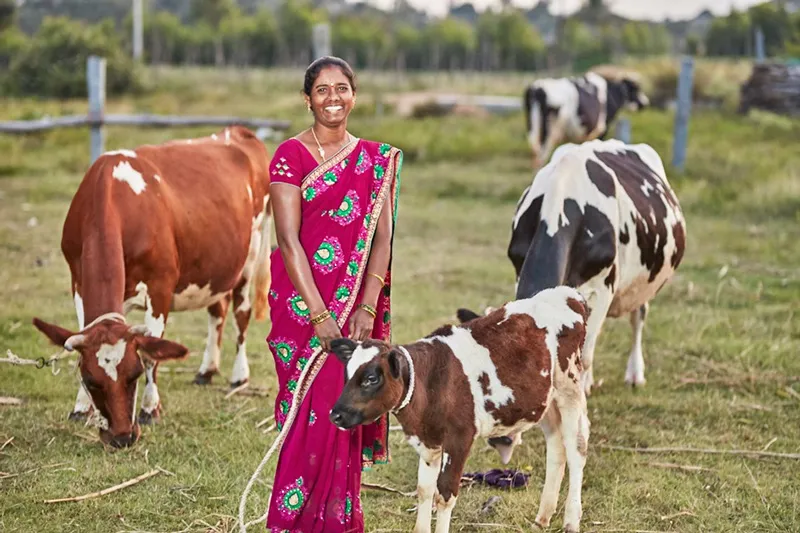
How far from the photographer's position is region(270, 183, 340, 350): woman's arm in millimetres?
4293

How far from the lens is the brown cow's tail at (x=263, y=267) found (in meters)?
7.88

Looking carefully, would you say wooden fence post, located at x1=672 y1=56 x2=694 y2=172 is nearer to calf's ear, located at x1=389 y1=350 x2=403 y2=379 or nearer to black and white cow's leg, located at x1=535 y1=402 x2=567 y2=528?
black and white cow's leg, located at x1=535 y1=402 x2=567 y2=528

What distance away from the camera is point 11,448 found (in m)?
5.93

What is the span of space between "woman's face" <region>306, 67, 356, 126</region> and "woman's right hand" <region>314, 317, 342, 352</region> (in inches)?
32.2

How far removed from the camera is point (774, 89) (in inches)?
822

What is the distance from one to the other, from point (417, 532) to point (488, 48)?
7391 cm

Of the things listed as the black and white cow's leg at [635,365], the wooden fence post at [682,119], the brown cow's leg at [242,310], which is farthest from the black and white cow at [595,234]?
the wooden fence post at [682,119]

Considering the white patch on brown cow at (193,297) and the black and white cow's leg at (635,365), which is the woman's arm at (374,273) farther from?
the black and white cow's leg at (635,365)

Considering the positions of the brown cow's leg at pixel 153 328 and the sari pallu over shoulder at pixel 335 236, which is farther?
the brown cow's leg at pixel 153 328

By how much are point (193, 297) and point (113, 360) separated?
4.88 feet

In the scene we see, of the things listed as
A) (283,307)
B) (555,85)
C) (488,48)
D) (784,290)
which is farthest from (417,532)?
(488,48)

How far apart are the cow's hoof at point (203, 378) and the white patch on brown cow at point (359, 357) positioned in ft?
11.9

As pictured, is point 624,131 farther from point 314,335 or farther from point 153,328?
point 314,335

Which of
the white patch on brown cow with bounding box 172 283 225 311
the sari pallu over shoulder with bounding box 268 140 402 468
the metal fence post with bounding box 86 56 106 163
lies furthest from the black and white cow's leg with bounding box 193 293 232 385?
the metal fence post with bounding box 86 56 106 163
